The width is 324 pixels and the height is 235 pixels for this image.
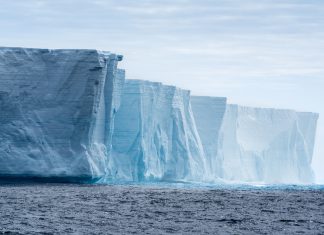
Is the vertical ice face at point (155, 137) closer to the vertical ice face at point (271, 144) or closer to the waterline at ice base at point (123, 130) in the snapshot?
the waterline at ice base at point (123, 130)

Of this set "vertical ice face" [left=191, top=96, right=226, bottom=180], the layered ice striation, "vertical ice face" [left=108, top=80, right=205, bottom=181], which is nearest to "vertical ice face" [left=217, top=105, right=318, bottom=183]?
the layered ice striation

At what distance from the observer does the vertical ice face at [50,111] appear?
19594 mm

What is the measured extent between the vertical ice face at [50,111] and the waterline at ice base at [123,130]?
24mm

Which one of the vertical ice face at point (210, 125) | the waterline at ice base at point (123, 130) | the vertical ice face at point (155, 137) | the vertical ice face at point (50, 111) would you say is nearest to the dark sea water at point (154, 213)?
the vertical ice face at point (50, 111)

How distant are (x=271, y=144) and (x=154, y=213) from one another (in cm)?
3007

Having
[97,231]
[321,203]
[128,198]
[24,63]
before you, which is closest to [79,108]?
[24,63]

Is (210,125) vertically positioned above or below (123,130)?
above

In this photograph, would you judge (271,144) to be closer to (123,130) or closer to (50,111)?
(123,130)

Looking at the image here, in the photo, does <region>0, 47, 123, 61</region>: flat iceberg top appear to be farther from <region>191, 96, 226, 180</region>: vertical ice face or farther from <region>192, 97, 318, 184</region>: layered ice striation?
<region>192, 97, 318, 184</region>: layered ice striation

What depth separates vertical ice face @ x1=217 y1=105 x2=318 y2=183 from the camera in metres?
39.8

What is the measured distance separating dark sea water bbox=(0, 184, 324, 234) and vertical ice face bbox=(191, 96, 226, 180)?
1918 cm

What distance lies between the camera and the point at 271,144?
4116 cm

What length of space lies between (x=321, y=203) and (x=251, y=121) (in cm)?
2856

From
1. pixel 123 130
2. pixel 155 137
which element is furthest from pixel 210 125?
pixel 123 130
